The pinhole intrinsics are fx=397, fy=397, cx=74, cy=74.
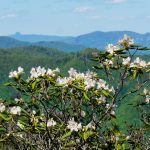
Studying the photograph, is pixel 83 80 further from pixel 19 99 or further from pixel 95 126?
pixel 19 99

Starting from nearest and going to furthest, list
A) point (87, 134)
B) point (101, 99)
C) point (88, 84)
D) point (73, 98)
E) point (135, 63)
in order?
point (87, 134) < point (88, 84) < point (135, 63) < point (73, 98) < point (101, 99)

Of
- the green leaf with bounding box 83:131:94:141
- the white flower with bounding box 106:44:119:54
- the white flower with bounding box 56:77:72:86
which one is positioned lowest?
the green leaf with bounding box 83:131:94:141

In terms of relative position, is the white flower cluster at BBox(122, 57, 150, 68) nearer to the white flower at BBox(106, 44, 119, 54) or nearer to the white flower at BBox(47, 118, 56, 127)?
the white flower at BBox(106, 44, 119, 54)

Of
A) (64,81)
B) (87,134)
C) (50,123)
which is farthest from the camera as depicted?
(64,81)

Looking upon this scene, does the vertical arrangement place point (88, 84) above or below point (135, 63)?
below

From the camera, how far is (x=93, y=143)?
18.7 feet

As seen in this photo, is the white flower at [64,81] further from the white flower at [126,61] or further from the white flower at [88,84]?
the white flower at [126,61]

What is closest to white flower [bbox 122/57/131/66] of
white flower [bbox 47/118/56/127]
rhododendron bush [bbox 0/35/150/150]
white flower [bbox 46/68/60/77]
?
rhododendron bush [bbox 0/35/150/150]

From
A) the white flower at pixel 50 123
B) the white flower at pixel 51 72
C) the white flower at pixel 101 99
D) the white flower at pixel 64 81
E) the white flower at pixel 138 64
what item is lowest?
the white flower at pixel 50 123

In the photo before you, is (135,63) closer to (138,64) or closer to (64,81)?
(138,64)

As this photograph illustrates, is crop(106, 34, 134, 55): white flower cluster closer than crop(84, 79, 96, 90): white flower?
No

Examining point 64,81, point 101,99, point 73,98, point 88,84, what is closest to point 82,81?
point 88,84

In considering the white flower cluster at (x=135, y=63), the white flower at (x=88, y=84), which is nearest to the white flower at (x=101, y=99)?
the white flower at (x=88, y=84)

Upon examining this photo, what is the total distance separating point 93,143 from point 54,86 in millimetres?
994
